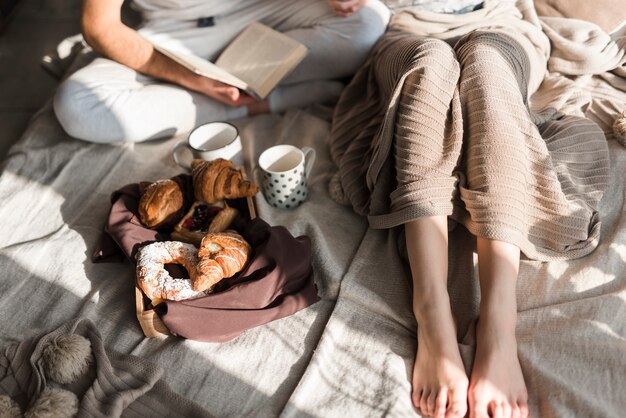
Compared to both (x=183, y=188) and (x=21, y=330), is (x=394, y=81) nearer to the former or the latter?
(x=183, y=188)

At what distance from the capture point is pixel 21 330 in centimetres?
102

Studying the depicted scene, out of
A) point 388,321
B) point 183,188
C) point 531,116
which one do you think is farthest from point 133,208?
point 531,116

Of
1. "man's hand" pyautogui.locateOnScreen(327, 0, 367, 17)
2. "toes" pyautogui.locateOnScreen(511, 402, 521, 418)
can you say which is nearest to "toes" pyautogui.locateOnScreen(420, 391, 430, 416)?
"toes" pyautogui.locateOnScreen(511, 402, 521, 418)

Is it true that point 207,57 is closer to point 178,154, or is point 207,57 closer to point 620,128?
point 178,154

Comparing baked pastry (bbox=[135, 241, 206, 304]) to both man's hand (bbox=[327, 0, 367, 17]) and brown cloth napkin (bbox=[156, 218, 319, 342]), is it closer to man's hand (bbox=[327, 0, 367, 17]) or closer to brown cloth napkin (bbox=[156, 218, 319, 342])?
brown cloth napkin (bbox=[156, 218, 319, 342])

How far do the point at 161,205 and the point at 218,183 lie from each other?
4.4 inches

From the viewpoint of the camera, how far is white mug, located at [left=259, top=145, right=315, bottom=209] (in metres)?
1.12

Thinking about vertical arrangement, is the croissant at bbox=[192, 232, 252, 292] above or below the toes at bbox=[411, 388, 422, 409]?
above

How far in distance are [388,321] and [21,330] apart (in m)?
0.64

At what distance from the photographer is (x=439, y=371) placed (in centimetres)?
85

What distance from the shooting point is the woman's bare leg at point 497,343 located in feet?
2.70

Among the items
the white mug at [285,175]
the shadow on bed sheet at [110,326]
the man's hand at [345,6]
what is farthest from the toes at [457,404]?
the man's hand at [345,6]

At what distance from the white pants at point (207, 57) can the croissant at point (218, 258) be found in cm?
51

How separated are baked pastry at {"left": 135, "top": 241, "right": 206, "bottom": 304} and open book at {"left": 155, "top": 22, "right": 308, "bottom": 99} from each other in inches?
18.3
